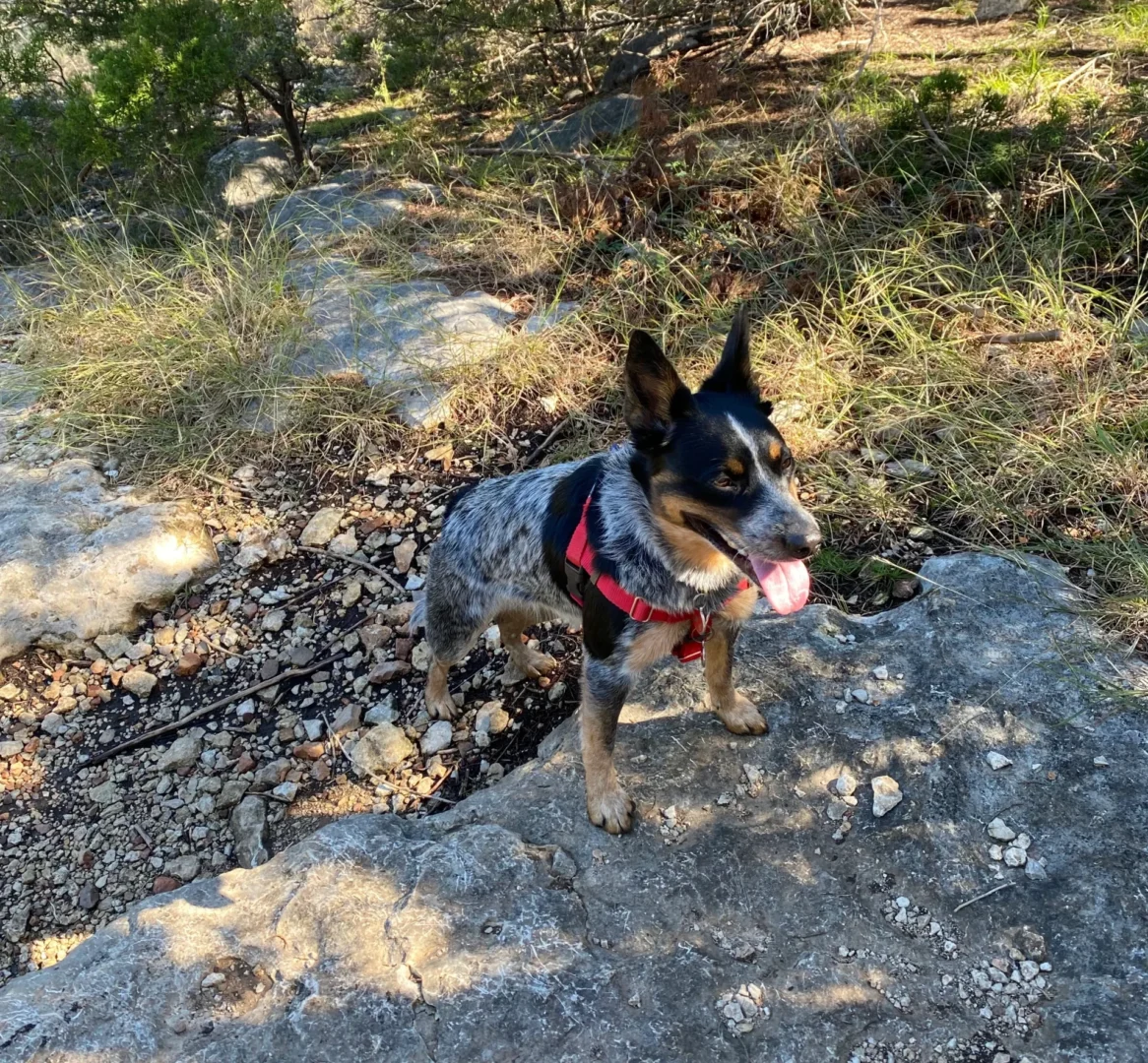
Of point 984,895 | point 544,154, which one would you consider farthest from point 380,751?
point 544,154

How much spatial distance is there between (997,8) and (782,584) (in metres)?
7.54

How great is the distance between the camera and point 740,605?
3.02m

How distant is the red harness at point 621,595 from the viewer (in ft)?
9.47

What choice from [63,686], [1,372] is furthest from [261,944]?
[1,372]

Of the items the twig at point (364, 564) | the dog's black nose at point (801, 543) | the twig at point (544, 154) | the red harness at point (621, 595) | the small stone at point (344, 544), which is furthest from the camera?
the twig at point (544, 154)

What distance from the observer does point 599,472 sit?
128 inches

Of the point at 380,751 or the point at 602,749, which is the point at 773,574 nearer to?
the point at 602,749

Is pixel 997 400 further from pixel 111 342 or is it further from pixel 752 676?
pixel 111 342

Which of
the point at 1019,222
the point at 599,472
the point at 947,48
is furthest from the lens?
the point at 947,48

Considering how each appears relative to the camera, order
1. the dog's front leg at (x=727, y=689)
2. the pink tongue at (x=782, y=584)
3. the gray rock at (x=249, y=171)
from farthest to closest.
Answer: the gray rock at (x=249, y=171), the dog's front leg at (x=727, y=689), the pink tongue at (x=782, y=584)

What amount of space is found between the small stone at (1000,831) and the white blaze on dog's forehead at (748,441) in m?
1.39

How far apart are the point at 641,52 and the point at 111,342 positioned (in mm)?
5690

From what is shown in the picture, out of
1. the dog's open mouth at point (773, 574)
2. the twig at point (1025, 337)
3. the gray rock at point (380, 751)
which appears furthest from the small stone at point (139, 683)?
the twig at point (1025, 337)

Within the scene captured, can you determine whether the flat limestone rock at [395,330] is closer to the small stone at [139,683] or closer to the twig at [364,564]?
the twig at [364,564]
